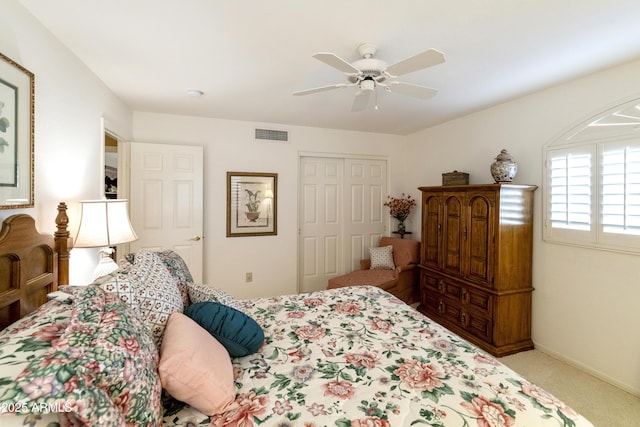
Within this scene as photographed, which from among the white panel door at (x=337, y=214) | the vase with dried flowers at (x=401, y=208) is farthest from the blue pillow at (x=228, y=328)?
the vase with dried flowers at (x=401, y=208)

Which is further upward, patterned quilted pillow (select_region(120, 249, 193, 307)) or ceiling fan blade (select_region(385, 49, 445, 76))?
ceiling fan blade (select_region(385, 49, 445, 76))

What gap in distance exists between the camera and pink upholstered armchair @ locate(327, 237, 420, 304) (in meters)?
3.60

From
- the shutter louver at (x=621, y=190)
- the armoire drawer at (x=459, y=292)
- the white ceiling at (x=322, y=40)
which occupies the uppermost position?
the white ceiling at (x=322, y=40)

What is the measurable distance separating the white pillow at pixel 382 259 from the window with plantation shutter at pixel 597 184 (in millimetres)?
1767

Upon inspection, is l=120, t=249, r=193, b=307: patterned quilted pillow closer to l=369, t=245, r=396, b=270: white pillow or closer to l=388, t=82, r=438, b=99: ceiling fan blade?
l=388, t=82, r=438, b=99: ceiling fan blade

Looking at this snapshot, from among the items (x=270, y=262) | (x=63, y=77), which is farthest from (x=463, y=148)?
(x=63, y=77)

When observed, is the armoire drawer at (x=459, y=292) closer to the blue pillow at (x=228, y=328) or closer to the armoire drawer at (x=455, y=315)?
the armoire drawer at (x=455, y=315)

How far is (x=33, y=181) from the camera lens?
153 cm

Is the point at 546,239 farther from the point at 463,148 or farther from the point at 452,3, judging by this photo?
the point at 452,3

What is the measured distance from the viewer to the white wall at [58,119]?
5.01 ft

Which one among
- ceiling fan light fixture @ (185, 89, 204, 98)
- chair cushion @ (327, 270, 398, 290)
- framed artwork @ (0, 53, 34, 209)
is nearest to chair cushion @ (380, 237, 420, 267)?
chair cushion @ (327, 270, 398, 290)

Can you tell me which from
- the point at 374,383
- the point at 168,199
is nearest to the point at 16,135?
the point at 374,383

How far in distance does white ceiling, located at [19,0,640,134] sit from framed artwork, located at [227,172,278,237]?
1.21m

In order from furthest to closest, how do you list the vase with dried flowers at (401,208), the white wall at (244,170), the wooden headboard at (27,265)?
the vase with dried flowers at (401,208) < the white wall at (244,170) < the wooden headboard at (27,265)
